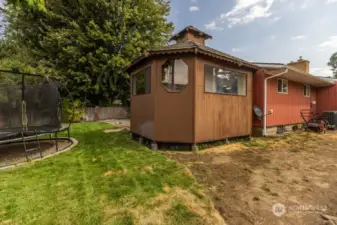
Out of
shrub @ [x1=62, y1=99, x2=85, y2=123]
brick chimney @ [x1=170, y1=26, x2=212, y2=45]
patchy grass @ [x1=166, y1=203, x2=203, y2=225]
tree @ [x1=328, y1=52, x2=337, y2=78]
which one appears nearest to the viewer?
patchy grass @ [x1=166, y1=203, x2=203, y2=225]

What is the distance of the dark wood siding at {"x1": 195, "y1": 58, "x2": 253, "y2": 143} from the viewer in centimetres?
Answer: 482

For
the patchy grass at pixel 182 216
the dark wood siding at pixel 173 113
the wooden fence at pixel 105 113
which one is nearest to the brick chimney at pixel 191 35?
the dark wood siding at pixel 173 113

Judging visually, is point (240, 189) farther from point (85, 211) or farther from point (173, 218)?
point (85, 211)

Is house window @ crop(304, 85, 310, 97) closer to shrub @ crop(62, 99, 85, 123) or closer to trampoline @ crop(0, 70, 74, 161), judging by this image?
trampoline @ crop(0, 70, 74, 161)

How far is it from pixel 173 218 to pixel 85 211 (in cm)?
108

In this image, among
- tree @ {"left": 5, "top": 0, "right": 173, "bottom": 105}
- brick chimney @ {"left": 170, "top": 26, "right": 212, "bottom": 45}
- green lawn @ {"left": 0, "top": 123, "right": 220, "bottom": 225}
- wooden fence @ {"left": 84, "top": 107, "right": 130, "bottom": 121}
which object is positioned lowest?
green lawn @ {"left": 0, "top": 123, "right": 220, "bottom": 225}

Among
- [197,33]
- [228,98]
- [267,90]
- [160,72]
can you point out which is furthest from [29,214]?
[267,90]

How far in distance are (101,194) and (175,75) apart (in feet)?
12.6

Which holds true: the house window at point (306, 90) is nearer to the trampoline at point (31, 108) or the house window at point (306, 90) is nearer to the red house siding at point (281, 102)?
the red house siding at point (281, 102)

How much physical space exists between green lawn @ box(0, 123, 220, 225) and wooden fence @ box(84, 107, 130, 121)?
10277 millimetres

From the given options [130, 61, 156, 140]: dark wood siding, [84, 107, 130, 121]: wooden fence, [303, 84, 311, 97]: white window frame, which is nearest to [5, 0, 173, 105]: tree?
[84, 107, 130, 121]: wooden fence

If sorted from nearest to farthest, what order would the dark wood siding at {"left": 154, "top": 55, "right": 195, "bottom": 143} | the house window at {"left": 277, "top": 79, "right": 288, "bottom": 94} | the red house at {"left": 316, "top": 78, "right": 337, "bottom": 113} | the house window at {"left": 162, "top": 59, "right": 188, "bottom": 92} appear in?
the dark wood siding at {"left": 154, "top": 55, "right": 195, "bottom": 143} → the house window at {"left": 162, "top": 59, "right": 188, "bottom": 92} → the house window at {"left": 277, "top": 79, "right": 288, "bottom": 94} → the red house at {"left": 316, "top": 78, "right": 337, "bottom": 113}

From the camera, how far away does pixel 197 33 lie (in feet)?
23.0

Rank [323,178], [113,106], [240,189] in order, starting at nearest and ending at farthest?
[240,189], [323,178], [113,106]
